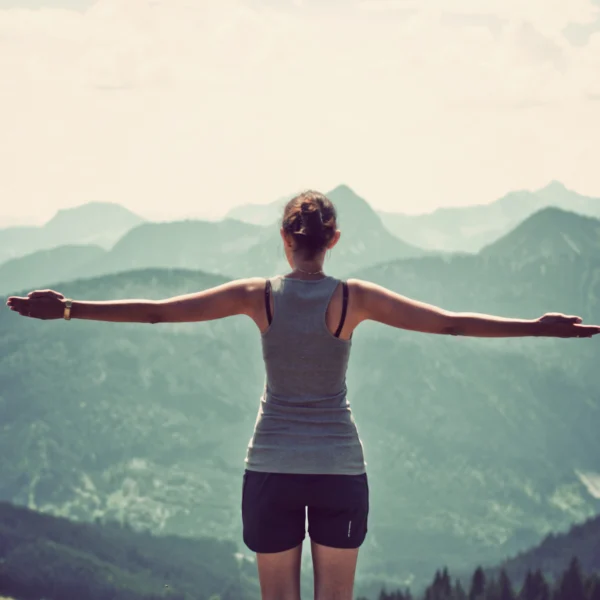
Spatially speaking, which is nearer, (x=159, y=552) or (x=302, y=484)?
(x=302, y=484)

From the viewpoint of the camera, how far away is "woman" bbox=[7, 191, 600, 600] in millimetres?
4395

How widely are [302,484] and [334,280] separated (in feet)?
3.49

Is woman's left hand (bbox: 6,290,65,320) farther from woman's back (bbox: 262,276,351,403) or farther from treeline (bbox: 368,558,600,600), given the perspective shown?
treeline (bbox: 368,558,600,600)

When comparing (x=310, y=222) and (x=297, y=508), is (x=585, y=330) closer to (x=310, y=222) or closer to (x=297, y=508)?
(x=310, y=222)

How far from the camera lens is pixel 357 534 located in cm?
445

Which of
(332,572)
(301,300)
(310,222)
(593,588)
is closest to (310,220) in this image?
(310,222)

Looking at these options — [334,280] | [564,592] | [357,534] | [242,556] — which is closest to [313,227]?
[334,280]

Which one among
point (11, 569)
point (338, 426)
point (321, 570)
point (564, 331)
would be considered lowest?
point (11, 569)

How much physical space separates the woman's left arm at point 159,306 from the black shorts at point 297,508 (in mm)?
884

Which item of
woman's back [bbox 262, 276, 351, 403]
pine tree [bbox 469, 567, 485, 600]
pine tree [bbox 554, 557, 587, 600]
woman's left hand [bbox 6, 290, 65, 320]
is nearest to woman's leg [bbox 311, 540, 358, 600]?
woman's back [bbox 262, 276, 351, 403]

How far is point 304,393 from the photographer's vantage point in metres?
4.45

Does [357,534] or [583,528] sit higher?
[357,534]

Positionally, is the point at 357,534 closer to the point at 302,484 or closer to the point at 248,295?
the point at 302,484

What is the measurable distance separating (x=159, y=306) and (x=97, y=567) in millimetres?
157586
